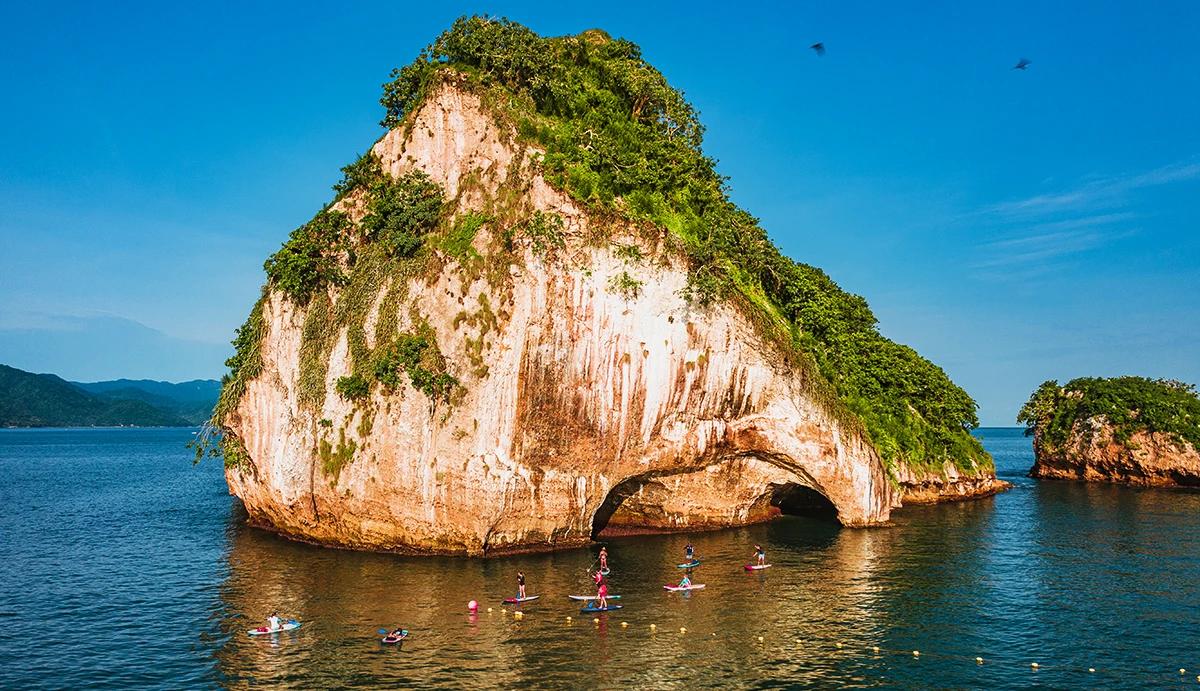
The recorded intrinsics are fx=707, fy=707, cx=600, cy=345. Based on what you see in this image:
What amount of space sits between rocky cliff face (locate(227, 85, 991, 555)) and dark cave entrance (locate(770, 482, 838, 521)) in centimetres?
741

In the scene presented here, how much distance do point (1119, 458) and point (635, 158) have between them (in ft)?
244

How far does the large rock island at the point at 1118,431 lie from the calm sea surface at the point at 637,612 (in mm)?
34720

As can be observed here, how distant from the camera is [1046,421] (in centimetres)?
9350

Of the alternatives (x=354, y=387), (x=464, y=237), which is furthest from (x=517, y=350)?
(x=354, y=387)

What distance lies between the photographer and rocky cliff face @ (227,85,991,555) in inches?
1564

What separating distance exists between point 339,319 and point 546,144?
16713mm

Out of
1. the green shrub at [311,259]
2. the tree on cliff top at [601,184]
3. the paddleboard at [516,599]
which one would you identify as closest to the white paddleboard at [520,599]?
the paddleboard at [516,599]

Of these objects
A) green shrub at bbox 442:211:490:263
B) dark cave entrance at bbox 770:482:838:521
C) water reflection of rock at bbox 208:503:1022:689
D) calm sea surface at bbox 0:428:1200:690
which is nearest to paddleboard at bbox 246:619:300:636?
calm sea surface at bbox 0:428:1200:690

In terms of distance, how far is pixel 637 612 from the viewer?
30547 mm

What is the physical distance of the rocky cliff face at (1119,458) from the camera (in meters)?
78.9

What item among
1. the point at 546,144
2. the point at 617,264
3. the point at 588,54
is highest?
the point at 588,54

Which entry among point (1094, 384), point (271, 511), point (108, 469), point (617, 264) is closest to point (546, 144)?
point (617, 264)

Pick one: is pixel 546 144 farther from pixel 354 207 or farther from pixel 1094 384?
pixel 1094 384

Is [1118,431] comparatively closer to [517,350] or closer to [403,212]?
[517,350]
